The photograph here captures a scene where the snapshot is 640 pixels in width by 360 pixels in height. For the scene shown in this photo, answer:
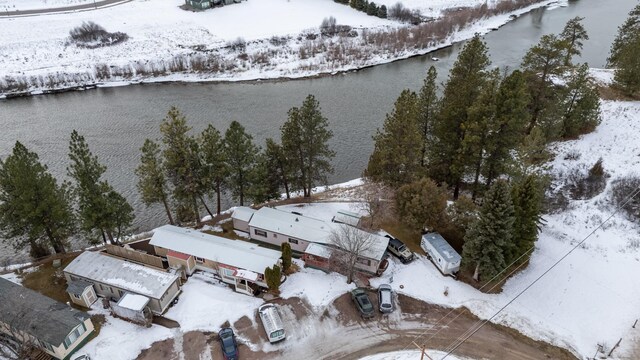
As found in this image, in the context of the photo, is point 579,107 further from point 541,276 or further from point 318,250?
point 318,250

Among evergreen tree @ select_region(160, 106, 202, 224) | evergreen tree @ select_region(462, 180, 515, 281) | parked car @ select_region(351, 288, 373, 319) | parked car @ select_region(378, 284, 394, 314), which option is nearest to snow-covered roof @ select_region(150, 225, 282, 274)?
evergreen tree @ select_region(160, 106, 202, 224)

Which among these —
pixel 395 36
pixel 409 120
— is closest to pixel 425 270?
pixel 409 120

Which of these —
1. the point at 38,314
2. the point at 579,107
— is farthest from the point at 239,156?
the point at 579,107

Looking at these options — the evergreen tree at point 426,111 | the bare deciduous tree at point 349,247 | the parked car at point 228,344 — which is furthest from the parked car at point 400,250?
the parked car at point 228,344

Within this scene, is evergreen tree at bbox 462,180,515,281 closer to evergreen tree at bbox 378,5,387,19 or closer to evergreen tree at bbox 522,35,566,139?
evergreen tree at bbox 522,35,566,139

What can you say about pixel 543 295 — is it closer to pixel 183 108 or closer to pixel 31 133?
pixel 183 108

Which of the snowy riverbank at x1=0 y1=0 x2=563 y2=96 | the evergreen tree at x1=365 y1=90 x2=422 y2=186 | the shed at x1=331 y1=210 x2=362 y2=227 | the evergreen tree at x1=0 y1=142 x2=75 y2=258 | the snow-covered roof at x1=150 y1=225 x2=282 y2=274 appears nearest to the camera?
the evergreen tree at x1=0 y1=142 x2=75 y2=258

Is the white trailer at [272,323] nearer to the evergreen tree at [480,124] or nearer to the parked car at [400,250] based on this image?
the parked car at [400,250]

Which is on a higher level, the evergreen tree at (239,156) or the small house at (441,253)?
the evergreen tree at (239,156)
